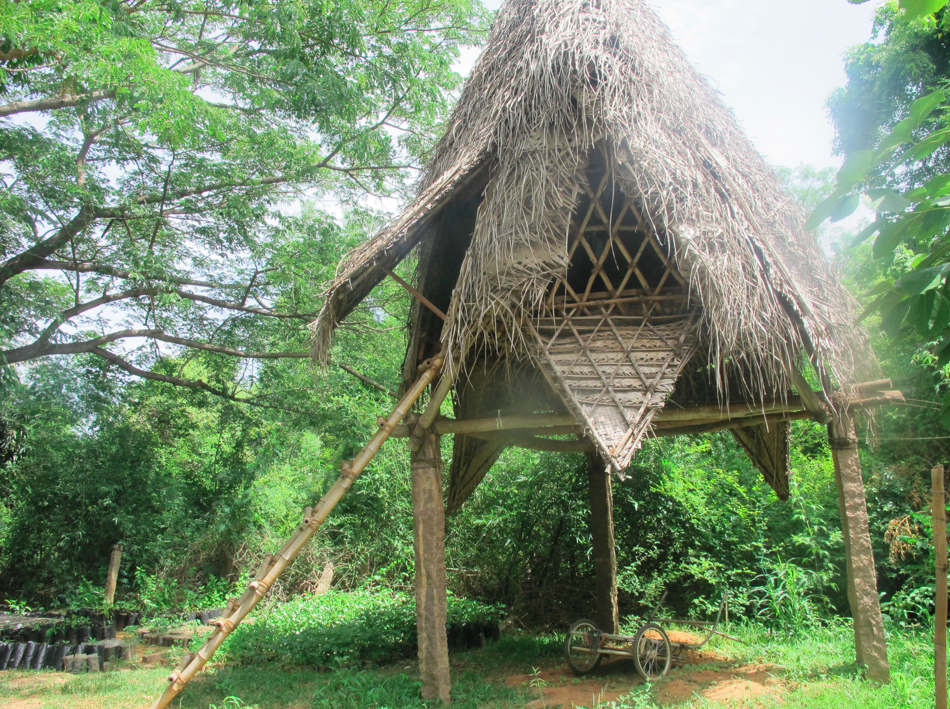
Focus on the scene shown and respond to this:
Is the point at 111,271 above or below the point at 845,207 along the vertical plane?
above

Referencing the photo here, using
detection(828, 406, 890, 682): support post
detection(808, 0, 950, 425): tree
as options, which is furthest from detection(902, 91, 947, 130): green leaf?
detection(828, 406, 890, 682): support post

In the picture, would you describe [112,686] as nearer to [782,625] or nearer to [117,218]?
[117,218]

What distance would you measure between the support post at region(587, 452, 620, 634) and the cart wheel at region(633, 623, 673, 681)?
1.51 m

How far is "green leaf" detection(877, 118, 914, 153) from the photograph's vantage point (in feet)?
4.04

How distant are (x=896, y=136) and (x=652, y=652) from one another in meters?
5.02

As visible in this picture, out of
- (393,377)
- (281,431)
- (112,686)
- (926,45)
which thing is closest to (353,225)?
(393,377)

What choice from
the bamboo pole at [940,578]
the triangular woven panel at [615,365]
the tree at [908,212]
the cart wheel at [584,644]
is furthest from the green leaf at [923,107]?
the cart wheel at [584,644]

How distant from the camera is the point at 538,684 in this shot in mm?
5453

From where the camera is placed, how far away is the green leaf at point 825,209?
128 centimetres

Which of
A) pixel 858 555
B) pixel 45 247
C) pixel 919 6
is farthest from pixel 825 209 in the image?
pixel 45 247

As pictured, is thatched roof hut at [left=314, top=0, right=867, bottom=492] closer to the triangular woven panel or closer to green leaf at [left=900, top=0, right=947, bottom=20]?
the triangular woven panel

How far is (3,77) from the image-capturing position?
5.69 meters

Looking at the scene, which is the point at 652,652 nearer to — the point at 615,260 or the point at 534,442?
the point at 534,442

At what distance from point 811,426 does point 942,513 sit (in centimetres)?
856
